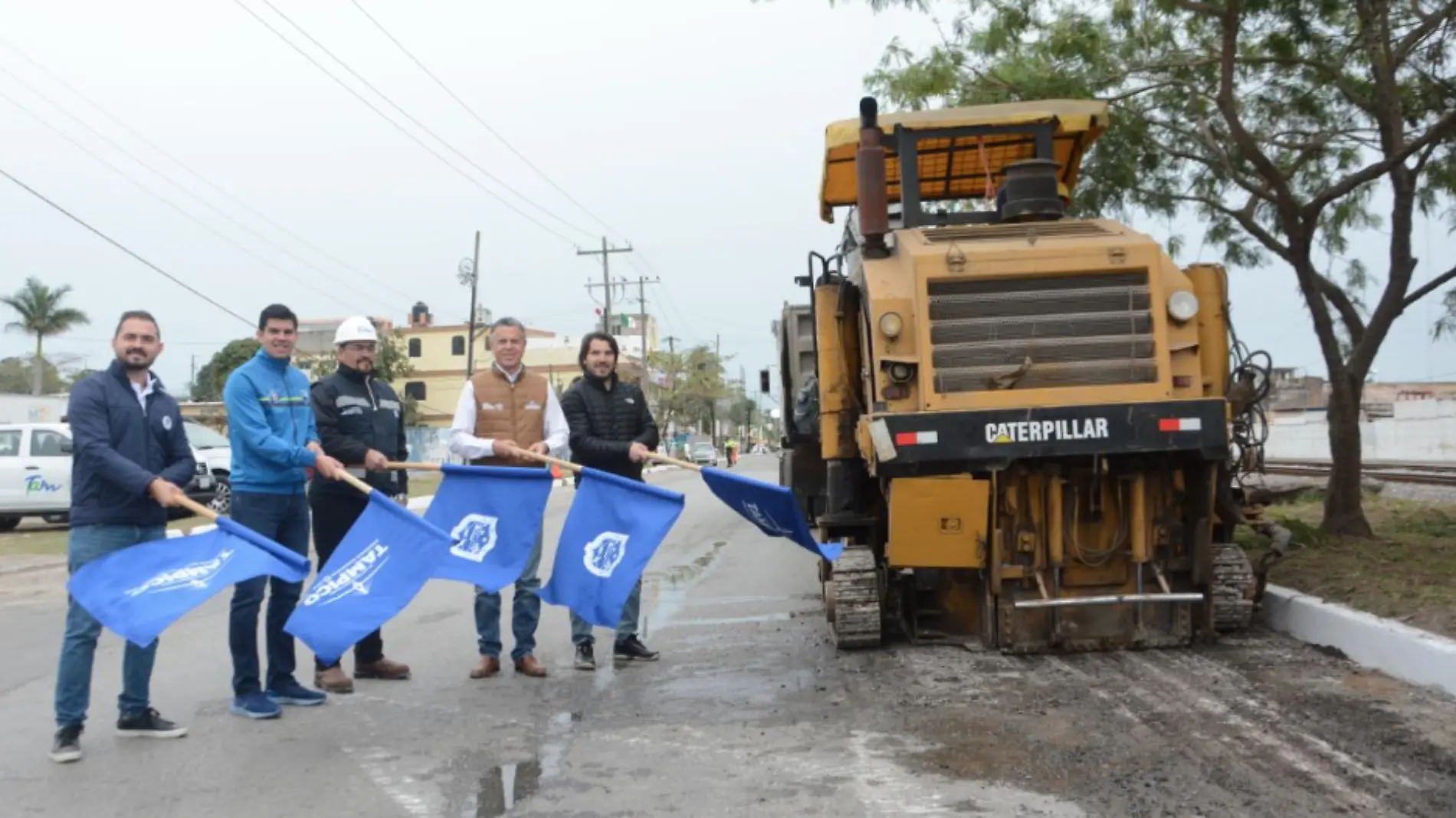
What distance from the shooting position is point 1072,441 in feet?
21.9

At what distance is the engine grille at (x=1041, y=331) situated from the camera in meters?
6.91

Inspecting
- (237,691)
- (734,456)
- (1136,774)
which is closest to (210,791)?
(237,691)

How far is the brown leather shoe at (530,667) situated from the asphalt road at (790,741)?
0.12 meters

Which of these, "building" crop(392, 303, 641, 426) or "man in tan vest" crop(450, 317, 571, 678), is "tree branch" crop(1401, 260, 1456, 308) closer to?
"man in tan vest" crop(450, 317, 571, 678)

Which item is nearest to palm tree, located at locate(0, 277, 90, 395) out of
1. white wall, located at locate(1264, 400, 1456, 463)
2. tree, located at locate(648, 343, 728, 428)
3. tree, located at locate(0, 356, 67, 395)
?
tree, located at locate(0, 356, 67, 395)

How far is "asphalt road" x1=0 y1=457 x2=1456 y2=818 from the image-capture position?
475 cm

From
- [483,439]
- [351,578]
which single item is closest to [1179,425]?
[483,439]

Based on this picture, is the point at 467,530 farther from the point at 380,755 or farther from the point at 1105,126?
the point at 1105,126

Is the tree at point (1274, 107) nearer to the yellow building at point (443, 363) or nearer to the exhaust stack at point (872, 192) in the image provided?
the exhaust stack at point (872, 192)

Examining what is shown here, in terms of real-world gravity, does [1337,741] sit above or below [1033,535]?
below

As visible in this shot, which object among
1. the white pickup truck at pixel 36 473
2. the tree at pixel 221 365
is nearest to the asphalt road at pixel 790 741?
the white pickup truck at pixel 36 473

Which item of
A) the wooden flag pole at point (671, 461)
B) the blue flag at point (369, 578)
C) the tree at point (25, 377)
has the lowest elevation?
the blue flag at point (369, 578)

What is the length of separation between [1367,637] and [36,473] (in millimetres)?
19226

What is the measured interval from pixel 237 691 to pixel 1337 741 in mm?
5017
